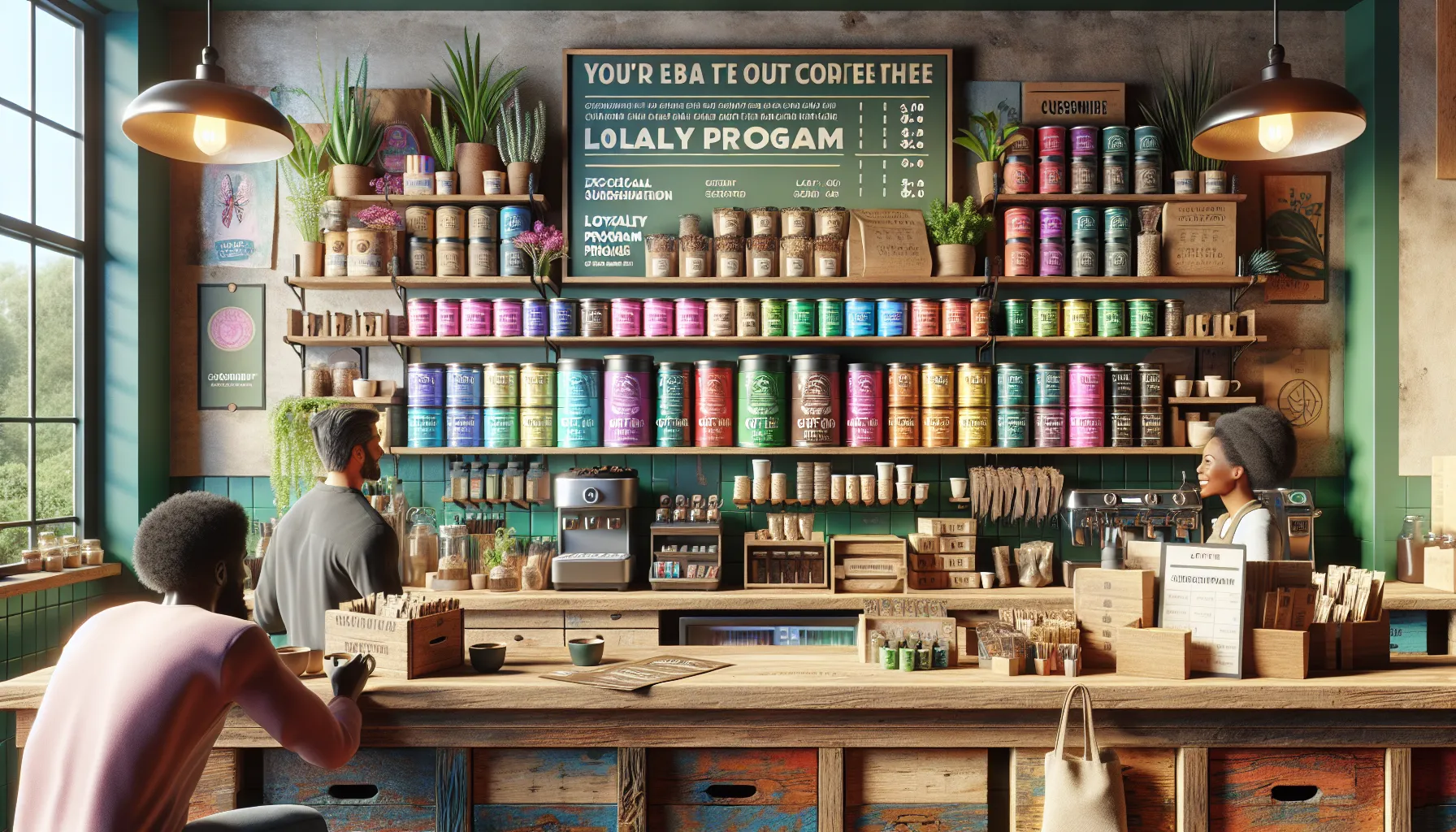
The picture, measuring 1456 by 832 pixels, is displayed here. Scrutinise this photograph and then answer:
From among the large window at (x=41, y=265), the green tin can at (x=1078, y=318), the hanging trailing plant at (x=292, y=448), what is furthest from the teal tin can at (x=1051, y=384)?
the large window at (x=41, y=265)

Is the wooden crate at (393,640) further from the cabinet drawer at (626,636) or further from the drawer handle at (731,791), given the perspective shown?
the cabinet drawer at (626,636)

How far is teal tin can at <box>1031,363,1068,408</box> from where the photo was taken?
4.41 metres

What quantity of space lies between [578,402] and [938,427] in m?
1.69

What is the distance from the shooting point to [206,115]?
254cm

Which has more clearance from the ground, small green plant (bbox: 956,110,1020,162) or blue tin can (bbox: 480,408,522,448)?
small green plant (bbox: 956,110,1020,162)

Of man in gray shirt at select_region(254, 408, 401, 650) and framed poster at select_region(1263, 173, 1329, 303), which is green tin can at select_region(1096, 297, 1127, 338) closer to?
framed poster at select_region(1263, 173, 1329, 303)

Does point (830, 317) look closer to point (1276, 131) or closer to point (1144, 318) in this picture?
point (1144, 318)

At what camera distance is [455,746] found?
2.26 m

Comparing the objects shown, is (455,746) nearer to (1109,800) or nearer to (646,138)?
(1109,800)

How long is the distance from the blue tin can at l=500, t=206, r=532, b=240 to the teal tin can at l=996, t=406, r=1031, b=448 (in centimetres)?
241

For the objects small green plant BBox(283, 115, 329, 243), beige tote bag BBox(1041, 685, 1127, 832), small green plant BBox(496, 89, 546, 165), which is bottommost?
beige tote bag BBox(1041, 685, 1127, 832)

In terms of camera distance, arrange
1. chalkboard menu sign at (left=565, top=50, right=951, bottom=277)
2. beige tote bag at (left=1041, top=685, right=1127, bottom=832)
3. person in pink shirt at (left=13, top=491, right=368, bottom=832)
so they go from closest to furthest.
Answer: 1. person in pink shirt at (left=13, top=491, right=368, bottom=832)
2. beige tote bag at (left=1041, top=685, right=1127, bottom=832)
3. chalkboard menu sign at (left=565, top=50, right=951, bottom=277)

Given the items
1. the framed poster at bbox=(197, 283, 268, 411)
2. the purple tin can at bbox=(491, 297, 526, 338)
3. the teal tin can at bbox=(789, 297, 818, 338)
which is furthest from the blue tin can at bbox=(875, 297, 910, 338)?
the framed poster at bbox=(197, 283, 268, 411)

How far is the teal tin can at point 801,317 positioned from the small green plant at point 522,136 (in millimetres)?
1390
